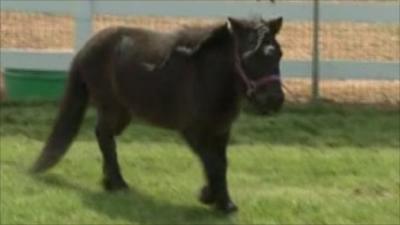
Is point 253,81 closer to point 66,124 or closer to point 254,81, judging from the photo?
point 254,81

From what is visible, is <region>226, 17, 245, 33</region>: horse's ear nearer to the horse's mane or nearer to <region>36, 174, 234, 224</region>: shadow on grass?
the horse's mane

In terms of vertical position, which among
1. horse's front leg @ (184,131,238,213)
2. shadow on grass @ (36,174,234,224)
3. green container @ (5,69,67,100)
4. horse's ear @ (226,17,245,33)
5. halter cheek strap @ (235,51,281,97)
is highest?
horse's ear @ (226,17,245,33)

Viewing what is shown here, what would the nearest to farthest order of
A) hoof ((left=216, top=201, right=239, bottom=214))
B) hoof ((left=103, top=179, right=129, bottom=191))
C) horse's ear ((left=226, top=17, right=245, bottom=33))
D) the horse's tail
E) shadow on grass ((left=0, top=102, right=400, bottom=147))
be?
horse's ear ((left=226, top=17, right=245, bottom=33)) < hoof ((left=216, top=201, right=239, bottom=214)) < hoof ((left=103, top=179, right=129, bottom=191)) < the horse's tail < shadow on grass ((left=0, top=102, right=400, bottom=147))

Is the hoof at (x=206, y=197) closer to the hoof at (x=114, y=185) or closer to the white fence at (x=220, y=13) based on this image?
the hoof at (x=114, y=185)

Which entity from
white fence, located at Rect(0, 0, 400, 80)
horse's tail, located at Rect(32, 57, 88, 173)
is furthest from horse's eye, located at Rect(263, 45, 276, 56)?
white fence, located at Rect(0, 0, 400, 80)

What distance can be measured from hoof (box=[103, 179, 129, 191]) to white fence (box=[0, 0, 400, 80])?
3.74m

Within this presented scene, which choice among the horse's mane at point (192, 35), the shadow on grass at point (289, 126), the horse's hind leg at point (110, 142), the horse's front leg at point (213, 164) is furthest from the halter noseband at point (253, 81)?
the shadow on grass at point (289, 126)

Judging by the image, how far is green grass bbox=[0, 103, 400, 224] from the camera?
6.53m

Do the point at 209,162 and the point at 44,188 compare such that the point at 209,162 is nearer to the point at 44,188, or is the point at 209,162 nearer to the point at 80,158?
the point at 44,188

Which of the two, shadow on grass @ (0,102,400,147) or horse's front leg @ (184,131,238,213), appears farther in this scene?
shadow on grass @ (0,102,400,147)

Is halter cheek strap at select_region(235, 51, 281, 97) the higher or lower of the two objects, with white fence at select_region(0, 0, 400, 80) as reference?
higher

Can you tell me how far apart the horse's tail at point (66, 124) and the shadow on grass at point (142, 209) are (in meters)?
0.31

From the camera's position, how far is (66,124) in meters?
7.33

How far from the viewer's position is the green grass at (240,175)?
6.53 metres
